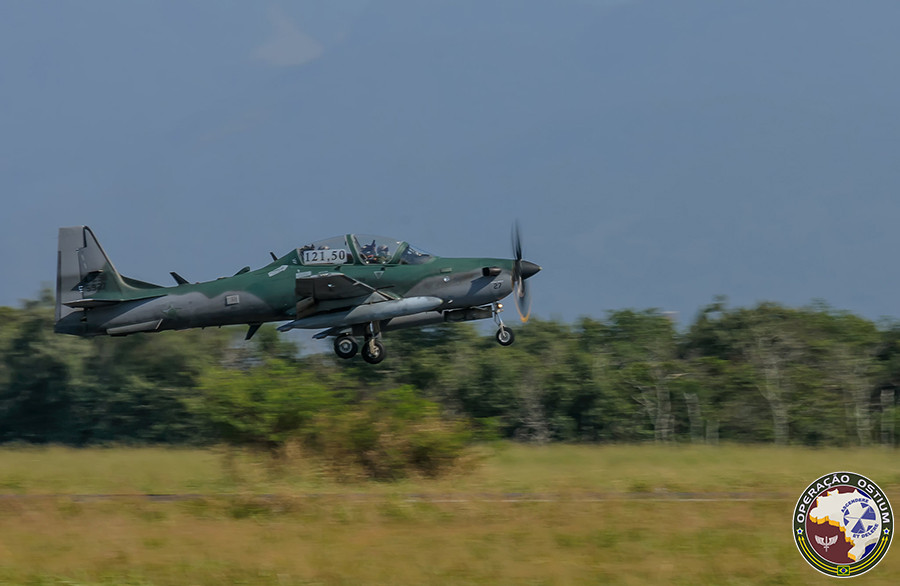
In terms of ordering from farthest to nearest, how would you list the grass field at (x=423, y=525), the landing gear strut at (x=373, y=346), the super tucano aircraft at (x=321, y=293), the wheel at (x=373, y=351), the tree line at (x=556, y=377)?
the tree line at (x=556, y=377)
the wheel at (x=373, y=351)
the landing gear strut at (x=373, y=346)
the super tucano aircraft at (x=321, y=293)
the grass field at (x=423, y=525)

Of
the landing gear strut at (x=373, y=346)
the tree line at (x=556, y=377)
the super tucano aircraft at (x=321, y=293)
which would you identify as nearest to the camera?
the super tucano aircraft at (x=321, y=293)

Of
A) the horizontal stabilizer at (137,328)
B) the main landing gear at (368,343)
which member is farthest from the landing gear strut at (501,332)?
the horizontal stabilizer at (137,328)

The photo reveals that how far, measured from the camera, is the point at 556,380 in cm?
4809

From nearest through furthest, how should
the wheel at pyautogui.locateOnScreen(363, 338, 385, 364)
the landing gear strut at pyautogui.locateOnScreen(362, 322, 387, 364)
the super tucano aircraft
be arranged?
the super tucano aircraft → the landing gear strut at pyautogui.locateOnScreen(362, 322, 387, 364) → the wheel at pyautogui.locateOnScreen(363, 338, 385, 364)

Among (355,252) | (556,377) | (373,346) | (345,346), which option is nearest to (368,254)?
(355,252)

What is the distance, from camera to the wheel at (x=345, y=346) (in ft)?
86.1

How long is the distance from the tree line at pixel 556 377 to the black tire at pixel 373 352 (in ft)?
51.2

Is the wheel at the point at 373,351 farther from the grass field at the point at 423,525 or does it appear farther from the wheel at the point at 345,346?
the grass field at the point at 423,525

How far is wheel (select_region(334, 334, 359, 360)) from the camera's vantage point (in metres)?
26.2

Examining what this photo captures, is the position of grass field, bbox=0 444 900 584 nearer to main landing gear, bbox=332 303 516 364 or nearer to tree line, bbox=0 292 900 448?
main landing gear, bbox=332 303 516 364

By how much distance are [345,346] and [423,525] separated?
10.6 meters

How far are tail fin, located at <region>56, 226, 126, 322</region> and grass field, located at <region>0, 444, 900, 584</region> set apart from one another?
444 cm

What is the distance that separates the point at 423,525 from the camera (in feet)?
53.0

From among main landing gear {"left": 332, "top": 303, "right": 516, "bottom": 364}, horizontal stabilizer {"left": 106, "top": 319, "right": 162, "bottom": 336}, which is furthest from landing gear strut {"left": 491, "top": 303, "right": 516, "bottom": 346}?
horizontal stabilizer {"left": 106, "top": 319, "right": 162, "bottom": 336}
